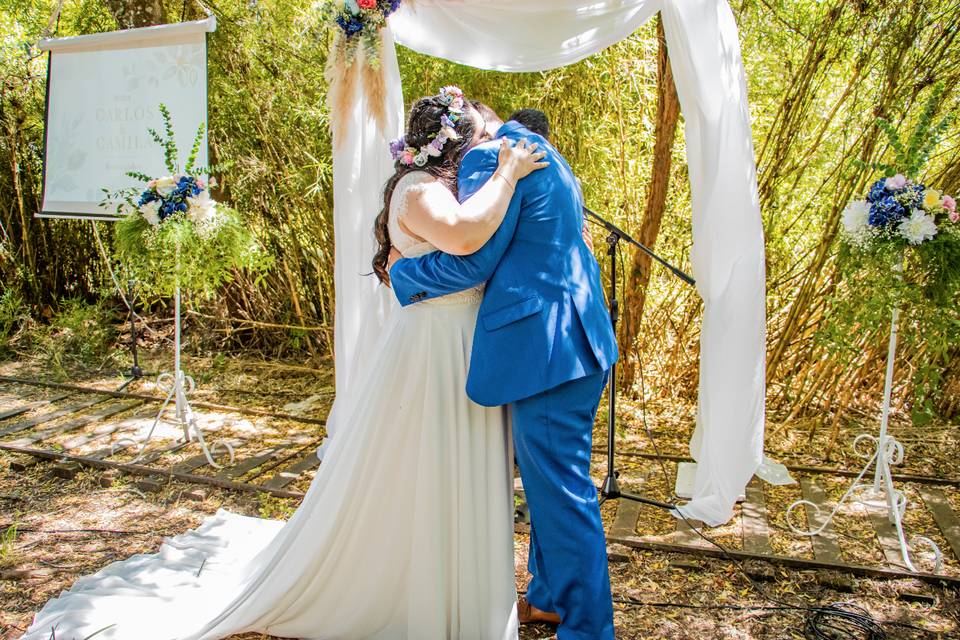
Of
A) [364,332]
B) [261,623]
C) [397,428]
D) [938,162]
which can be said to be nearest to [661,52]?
[938,162]

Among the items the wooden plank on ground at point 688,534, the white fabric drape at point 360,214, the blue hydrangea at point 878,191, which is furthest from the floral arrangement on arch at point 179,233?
the blue hydrangea at point 878,191

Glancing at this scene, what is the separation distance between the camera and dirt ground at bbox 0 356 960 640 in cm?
233

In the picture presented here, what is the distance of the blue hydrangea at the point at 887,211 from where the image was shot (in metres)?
2.54

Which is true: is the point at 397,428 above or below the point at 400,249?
below

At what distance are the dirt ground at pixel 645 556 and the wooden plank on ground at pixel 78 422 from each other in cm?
22

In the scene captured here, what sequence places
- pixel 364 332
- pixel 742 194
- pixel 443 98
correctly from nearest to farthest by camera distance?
1. pixel 443 98
2. pixel 742 194
3. pixel 364 332

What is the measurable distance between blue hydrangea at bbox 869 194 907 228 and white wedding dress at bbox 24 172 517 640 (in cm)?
143

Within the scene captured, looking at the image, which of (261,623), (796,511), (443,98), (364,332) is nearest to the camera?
(443,98)

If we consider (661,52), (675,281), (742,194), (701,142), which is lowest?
(675,281)

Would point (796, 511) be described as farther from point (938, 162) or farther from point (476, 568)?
point (938, 162)

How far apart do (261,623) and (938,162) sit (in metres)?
3.69

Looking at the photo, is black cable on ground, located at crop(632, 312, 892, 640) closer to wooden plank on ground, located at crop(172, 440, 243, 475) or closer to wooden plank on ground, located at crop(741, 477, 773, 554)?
wooden plank on ground, located at crop(741, 477, 773, 554)

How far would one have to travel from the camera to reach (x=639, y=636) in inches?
88.7

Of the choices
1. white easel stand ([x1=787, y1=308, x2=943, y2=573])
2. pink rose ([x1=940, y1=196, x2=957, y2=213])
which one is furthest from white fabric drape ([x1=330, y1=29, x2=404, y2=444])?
pink rose ([x1=940, y1=196, x2=957, y2=213])
